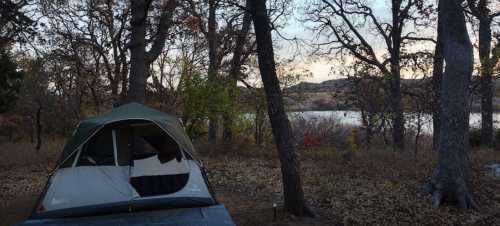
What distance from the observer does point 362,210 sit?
856 cm

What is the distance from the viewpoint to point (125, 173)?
8469mm

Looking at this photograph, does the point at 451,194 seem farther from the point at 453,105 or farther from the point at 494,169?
the point at 494,169

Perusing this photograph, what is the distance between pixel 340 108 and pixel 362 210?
16.2 meters

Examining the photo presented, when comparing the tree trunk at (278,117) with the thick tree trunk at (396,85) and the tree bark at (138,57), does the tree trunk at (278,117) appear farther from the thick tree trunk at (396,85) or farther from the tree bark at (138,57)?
the thick tree trunk at (396,85)

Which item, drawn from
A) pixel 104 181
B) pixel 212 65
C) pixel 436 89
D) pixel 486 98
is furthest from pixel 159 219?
pixel 486 98

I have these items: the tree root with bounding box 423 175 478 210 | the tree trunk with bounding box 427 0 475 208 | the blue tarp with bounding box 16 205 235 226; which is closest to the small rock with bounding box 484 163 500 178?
the tree trunk with bounding box 427 0 475 208

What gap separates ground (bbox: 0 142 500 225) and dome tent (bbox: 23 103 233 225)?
44.0 inches

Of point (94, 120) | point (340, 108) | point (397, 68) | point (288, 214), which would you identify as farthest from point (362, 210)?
point (340, 108)

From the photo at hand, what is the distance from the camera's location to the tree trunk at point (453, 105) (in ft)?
30.2

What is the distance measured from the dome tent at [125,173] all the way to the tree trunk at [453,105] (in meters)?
4.46

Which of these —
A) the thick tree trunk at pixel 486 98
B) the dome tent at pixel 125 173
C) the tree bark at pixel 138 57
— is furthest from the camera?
the thick tree trunk at pixel 486 98

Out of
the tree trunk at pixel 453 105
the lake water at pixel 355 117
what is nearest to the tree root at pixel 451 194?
the tree trunk at pixel 453 105

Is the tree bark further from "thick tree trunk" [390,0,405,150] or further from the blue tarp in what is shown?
"thick tree trunk" [390,0,405,150]

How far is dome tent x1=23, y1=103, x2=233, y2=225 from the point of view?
24.9 feet
